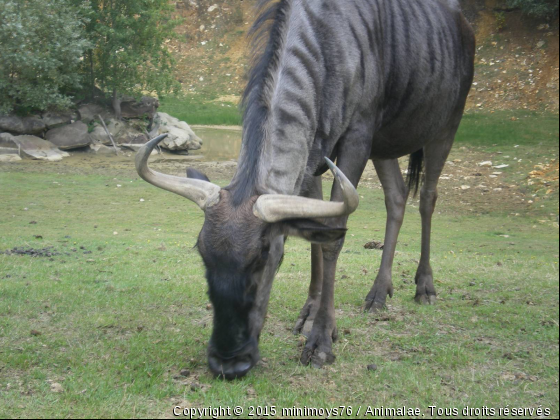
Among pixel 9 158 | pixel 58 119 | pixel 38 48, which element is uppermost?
pixel 38 48

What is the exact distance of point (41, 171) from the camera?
12.9 metres

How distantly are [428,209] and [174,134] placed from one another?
14744mm

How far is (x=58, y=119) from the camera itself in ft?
51.0

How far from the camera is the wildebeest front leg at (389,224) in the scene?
18.2ft

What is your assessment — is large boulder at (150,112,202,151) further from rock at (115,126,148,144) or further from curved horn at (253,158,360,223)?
curved horn at (253,158,360,223)

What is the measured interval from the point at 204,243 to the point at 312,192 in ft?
5.03

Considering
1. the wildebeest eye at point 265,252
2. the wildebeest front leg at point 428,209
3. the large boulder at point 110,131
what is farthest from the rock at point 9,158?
the wildebeest eye at point 265,252

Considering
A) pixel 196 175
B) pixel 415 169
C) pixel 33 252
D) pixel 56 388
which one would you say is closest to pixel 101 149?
pixel 33 252

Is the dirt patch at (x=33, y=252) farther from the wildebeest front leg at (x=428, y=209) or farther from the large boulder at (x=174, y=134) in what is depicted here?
the large boulder at (x=174, y=134)

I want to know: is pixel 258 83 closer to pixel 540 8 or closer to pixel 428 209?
pixel 428 209

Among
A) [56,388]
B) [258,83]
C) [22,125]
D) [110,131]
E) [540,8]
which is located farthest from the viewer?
[540,8]

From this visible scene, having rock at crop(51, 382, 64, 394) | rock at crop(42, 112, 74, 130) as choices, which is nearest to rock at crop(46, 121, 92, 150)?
rock at crop(42, 112, 74, 130)

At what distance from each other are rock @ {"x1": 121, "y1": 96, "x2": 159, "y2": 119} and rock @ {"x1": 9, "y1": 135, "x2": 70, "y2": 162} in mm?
2682

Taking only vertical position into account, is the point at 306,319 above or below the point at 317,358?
below
